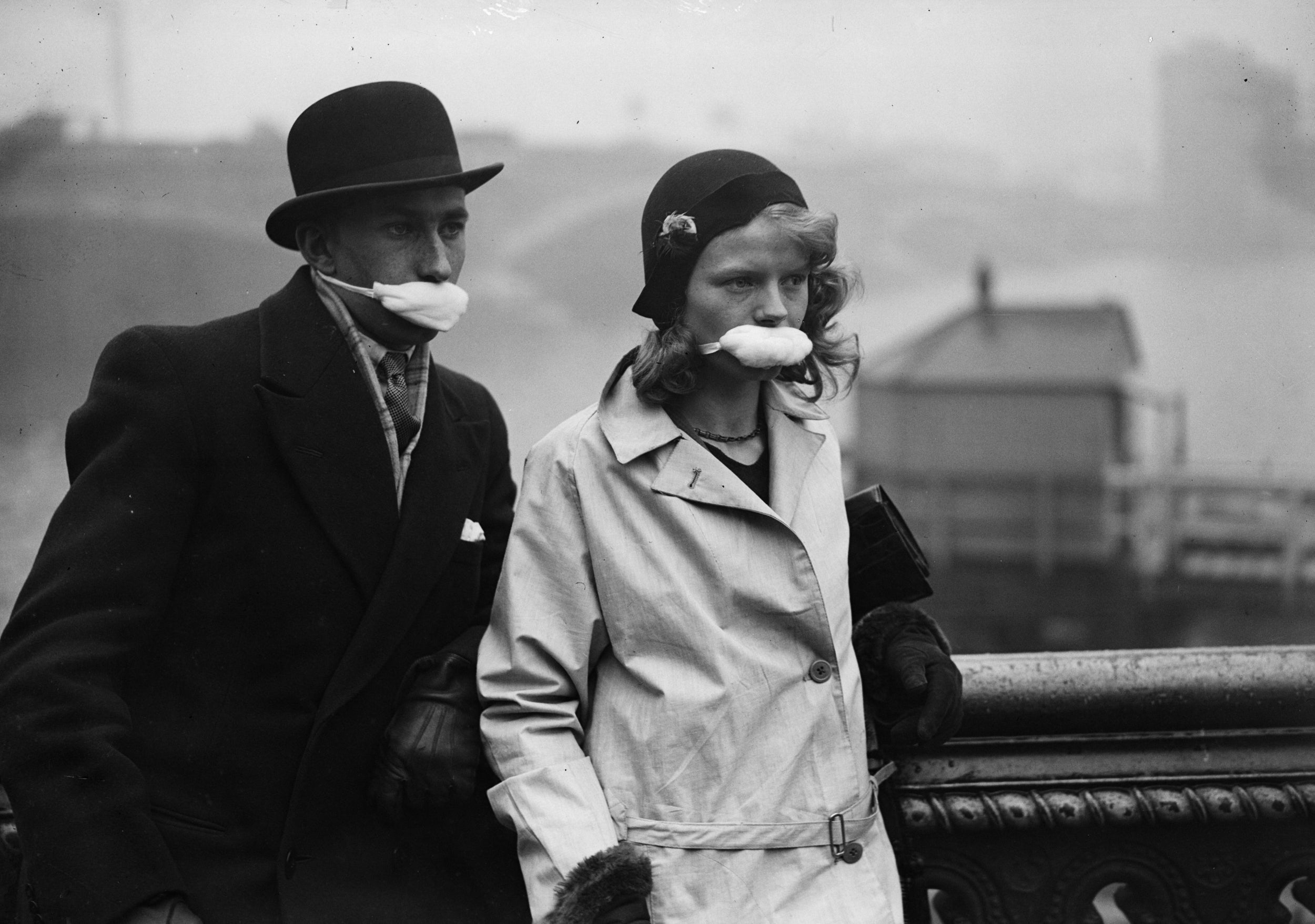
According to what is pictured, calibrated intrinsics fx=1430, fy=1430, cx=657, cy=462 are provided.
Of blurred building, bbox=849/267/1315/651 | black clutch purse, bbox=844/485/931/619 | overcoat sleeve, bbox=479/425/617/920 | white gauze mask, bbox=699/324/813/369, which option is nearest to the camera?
overcoat sleeve, bbox=479/425/617/920

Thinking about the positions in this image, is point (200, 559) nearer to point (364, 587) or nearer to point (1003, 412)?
point (364, 587)

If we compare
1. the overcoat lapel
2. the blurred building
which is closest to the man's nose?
the overcoat lapel

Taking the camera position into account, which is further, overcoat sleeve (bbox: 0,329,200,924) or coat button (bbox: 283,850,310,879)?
coat button (bbox: 283,850,310,879)

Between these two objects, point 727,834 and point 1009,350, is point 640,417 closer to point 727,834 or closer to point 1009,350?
point 727,834

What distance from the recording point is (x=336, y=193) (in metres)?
2.39

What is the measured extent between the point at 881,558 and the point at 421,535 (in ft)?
2.65

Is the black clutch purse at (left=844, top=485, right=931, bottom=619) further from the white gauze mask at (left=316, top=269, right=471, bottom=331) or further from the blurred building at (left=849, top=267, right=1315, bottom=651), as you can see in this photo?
the blurred building at (left=849, top=267, right=1315, bottom=651)

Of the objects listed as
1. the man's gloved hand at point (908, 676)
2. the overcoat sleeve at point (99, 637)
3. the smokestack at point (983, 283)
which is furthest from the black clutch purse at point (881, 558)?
the smokestack at point (983, 283)

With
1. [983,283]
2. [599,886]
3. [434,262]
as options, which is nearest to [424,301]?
[434,262]

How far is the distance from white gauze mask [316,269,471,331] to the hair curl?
0.98 ft

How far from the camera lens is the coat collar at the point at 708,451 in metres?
2.35

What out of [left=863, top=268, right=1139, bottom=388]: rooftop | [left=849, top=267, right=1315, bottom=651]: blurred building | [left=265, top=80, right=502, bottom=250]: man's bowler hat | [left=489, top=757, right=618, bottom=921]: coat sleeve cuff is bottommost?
[left=849, top=267, right=1315, bottom=651]: blurred building

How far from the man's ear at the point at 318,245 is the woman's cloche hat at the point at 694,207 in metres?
0.55

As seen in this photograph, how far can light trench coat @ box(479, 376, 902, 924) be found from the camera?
2.24 metres
